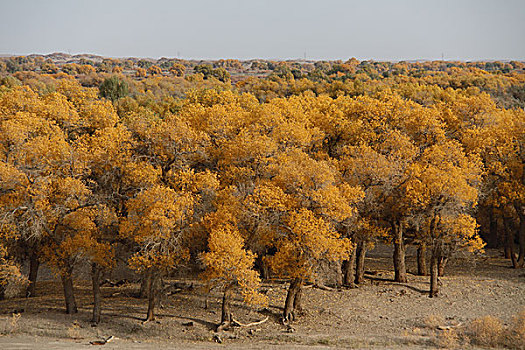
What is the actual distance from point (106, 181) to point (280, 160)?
9.81m

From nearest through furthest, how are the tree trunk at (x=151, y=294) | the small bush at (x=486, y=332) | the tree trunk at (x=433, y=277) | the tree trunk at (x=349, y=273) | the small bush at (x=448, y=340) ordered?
the small bush at (x=448, y=340) < the small bush at (x=486, y=332) < the tree trunk at (x=151, y=294) < the tree trunk at (x=433, y=277) < the tree trunk at (x=349, y=273)

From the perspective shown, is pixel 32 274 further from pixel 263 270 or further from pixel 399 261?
pixel 399 261

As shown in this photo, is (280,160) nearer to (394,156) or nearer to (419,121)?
(394,156)

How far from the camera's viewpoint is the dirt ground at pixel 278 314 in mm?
21219

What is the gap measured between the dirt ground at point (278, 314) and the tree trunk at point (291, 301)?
1.61 ft

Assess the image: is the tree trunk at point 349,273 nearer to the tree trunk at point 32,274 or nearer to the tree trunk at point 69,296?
the tree trunk at point 69,296

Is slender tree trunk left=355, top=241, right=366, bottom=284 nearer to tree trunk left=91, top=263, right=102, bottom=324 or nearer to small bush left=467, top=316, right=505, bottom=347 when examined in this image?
small bush left=467, top=316, right=505, bottom=347

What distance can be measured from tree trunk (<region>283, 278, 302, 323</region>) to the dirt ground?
491 millimetres

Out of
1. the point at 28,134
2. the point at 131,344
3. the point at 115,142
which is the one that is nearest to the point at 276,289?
the point at 131,344

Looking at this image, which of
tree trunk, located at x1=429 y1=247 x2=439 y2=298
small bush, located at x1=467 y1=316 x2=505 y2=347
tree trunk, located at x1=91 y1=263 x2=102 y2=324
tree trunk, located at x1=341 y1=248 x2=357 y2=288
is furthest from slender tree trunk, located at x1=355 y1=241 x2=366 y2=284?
tree trunk, located at x1=91 y1=263 x2=102 y2=324

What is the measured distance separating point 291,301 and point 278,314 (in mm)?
1467

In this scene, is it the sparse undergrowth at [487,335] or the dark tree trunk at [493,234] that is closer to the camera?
the sparse undergrowth at [487,335]

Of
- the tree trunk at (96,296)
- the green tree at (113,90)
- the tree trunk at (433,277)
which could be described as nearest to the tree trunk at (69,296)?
the tree trunk at (96,296)

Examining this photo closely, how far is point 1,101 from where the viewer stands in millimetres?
35688
